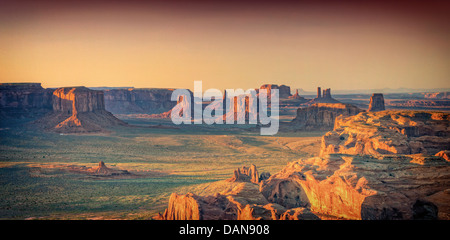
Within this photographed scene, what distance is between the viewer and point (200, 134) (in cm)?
8869

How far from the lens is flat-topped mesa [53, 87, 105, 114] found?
9019cm

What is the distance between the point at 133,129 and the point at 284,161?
46470mm

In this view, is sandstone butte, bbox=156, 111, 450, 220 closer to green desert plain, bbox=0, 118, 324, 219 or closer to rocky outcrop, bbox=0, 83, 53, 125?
green desert plain, bbox=0, 118, 324, 219

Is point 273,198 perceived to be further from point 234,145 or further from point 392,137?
point 234,145

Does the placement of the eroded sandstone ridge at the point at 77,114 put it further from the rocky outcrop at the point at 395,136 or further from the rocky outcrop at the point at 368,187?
the rocky outcrop at the point at 368,187

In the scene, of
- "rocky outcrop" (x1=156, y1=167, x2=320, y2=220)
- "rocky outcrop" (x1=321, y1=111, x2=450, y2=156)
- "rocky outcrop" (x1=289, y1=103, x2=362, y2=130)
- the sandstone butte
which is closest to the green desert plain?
"rocky outcrop" (x1=156, y1=167, x2=320, y2=220)

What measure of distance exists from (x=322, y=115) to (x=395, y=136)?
187 feet

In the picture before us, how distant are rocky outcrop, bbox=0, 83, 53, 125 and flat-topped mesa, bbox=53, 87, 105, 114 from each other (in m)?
9.63

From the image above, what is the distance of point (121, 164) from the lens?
5181cm

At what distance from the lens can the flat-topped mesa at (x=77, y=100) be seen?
90.2m

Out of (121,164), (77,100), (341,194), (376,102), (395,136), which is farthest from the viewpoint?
(376,102)

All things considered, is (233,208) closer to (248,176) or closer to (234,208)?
(234,208)

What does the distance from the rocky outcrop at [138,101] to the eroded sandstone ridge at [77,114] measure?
63.6 metres

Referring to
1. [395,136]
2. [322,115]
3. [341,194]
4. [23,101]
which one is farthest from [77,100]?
[341,194]
